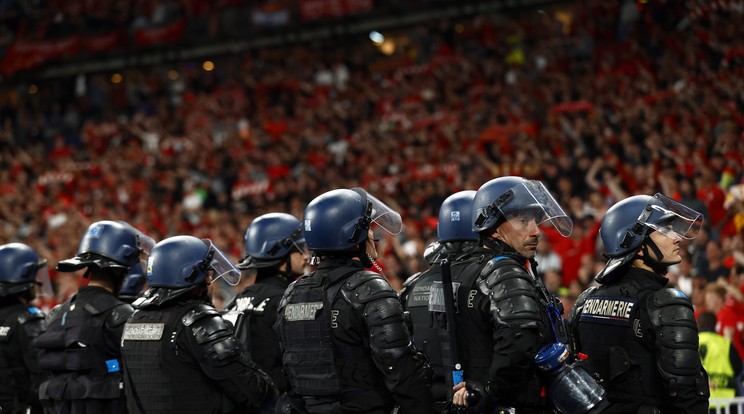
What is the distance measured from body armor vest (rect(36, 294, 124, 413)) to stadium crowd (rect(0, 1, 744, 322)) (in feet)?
20.1

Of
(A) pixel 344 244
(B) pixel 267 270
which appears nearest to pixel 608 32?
(B) pixel 267 270

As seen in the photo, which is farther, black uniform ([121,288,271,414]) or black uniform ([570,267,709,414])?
black uniform ([121,288,271,414])

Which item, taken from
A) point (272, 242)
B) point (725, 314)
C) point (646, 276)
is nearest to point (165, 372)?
point (272, 242)

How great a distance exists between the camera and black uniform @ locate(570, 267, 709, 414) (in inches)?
189

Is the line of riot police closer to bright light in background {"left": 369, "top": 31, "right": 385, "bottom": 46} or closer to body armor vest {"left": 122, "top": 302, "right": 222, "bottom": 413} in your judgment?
body armor vest {"left": 122, "top": 302, "right": 222, "bottom": 413}

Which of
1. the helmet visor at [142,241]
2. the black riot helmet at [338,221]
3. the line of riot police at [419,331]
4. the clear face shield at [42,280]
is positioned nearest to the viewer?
the line of riot police at [419,331]

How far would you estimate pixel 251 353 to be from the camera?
6672mm

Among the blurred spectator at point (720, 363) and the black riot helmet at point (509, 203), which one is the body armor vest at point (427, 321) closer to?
the black riot helmet at point (509, 203)

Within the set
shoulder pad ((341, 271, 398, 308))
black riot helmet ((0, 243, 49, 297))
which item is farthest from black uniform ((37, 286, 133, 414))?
shoulder pad ((341, 271, 398, 308))

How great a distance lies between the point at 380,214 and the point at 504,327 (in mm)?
1302

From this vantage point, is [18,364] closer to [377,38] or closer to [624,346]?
[624,346]

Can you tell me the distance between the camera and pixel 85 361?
20.9 ft

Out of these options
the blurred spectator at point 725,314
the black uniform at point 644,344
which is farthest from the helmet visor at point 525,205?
the blurred spectator at point 725,314

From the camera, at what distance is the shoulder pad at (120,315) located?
20.9 ft
